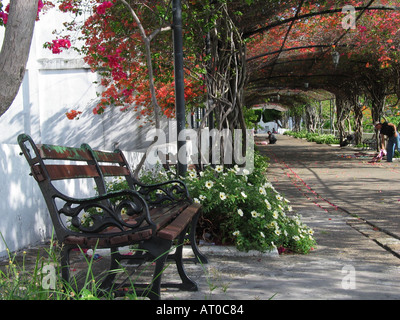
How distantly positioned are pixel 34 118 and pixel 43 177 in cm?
1167

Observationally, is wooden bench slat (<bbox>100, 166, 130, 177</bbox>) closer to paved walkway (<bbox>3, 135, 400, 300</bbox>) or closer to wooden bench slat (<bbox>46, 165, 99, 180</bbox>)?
wooden bench slat (<bbox>46, 165, 99, 180</bbox>)

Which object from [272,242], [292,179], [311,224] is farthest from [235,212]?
[292,179]

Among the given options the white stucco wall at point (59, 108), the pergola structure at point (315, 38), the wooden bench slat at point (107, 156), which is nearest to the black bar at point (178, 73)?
the wooden bench slat at point (107, 156)

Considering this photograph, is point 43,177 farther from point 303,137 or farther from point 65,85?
point 303,137

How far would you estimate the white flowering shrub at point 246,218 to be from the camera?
4602 millimetres

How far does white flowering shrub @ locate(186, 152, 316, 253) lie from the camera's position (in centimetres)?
460

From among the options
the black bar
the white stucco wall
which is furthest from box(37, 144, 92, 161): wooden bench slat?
the white stucco wall

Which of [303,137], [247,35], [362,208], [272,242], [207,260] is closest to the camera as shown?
[207,260]

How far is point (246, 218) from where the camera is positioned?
4.84 meters

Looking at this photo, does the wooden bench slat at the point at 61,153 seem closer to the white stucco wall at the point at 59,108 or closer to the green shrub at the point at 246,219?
the green shrub at the point at 246,219

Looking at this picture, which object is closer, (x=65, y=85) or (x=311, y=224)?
(x=311, y=224)

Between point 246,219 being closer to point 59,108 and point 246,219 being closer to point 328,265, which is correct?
point 328,265

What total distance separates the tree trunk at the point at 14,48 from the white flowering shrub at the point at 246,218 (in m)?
2.33
